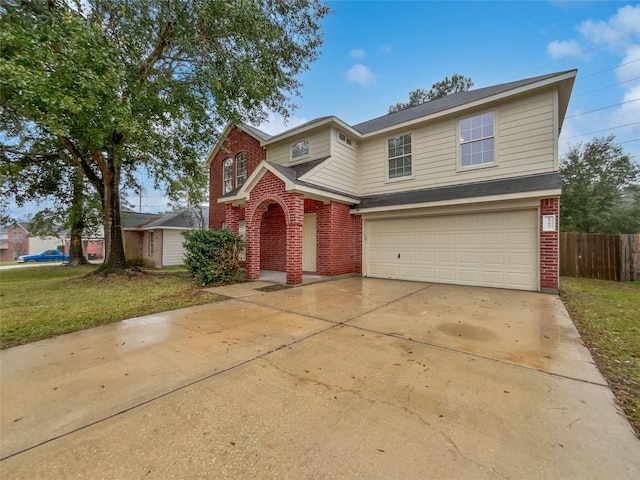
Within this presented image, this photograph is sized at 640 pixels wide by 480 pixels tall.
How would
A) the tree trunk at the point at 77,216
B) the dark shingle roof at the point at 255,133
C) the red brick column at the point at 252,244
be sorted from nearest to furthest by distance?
the red brick column at the point at 252,244 → the dark shingle roof at the point at 255,133 → the tree trunk at the point at 77,216

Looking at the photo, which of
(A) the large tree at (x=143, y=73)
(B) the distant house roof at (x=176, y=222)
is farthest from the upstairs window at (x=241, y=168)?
(B) the distant house roof at (x=176, y=222)

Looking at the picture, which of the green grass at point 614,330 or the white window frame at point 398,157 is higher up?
the white window frame at point 398,157

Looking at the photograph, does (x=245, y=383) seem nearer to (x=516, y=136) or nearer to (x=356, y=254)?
(x=356, y=254)

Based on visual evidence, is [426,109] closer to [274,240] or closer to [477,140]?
[477,140]

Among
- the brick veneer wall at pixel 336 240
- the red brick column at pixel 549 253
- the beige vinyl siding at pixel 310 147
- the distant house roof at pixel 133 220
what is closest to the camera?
the red brick column at pixel 549 253

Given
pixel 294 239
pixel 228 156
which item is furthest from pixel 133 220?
pixel 294 239

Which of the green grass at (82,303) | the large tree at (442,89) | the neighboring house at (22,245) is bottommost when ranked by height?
the green grass at (82,303)

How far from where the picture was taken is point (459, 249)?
8336 mm

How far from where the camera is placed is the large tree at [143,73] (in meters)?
5.52

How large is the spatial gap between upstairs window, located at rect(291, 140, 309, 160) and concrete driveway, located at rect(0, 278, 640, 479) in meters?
8.07

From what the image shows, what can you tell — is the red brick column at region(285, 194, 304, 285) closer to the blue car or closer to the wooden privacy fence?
the wooden privacy fence

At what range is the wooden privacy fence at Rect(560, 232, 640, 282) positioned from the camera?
29.5ft

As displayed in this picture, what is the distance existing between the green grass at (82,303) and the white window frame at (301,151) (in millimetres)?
6261

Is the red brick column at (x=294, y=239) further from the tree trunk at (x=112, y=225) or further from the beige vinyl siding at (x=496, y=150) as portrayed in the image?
the tree trunk at (x=112, y=225)
